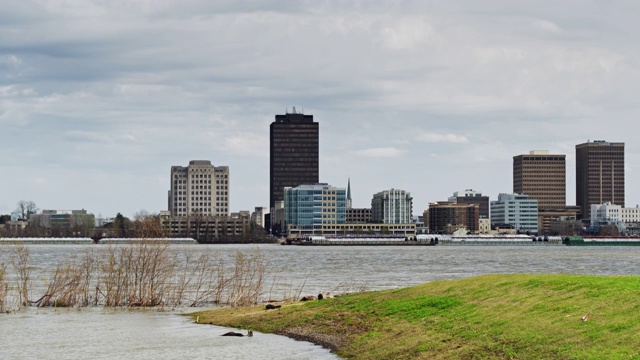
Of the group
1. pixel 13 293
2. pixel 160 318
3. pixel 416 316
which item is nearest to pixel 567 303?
pixel 416 316

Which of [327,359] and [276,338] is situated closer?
[327,359]

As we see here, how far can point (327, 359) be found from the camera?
3872cm

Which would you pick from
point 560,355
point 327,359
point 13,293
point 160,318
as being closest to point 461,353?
A: point 560,355

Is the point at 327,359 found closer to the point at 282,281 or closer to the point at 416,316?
the point at 416,316

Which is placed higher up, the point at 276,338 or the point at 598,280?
the point at 598,280

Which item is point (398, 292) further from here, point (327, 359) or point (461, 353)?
point (461, 353)

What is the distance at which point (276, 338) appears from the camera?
1773 inches

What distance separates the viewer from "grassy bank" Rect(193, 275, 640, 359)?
3141 cm

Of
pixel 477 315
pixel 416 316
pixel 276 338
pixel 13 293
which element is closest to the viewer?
pixel 477 315

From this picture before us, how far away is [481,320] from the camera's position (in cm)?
3706

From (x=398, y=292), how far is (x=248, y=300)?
520 inches

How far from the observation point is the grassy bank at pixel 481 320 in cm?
3141

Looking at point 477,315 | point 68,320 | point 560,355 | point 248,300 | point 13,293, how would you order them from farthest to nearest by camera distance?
point 13,293, point 248,300, point 68,320, point 477,315, point 560,355

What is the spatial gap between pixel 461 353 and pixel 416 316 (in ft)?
26.1
